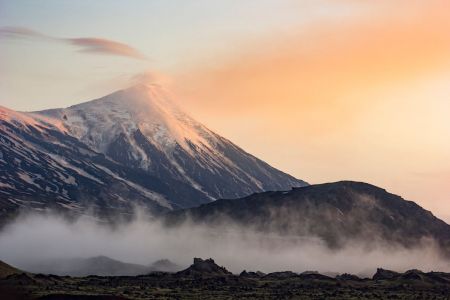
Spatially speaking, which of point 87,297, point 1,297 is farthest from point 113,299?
point 1,297

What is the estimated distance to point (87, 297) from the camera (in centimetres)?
19150

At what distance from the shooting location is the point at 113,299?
19900cm

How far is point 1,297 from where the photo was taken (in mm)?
49938

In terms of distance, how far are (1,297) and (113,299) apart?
500 ft

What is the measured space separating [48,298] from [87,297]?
9.09 meters

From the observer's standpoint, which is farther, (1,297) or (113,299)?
(113,299)

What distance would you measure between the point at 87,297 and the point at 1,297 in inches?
5714

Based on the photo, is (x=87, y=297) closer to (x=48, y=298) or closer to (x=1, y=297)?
(x=48, y=298)

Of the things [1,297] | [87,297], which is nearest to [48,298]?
[87,297]

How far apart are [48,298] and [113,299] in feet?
54.9

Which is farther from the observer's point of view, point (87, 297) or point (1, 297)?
point (87, 297)

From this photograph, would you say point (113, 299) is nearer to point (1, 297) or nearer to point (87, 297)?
point (87, 297)

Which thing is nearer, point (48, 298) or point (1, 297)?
point (1, 297)
